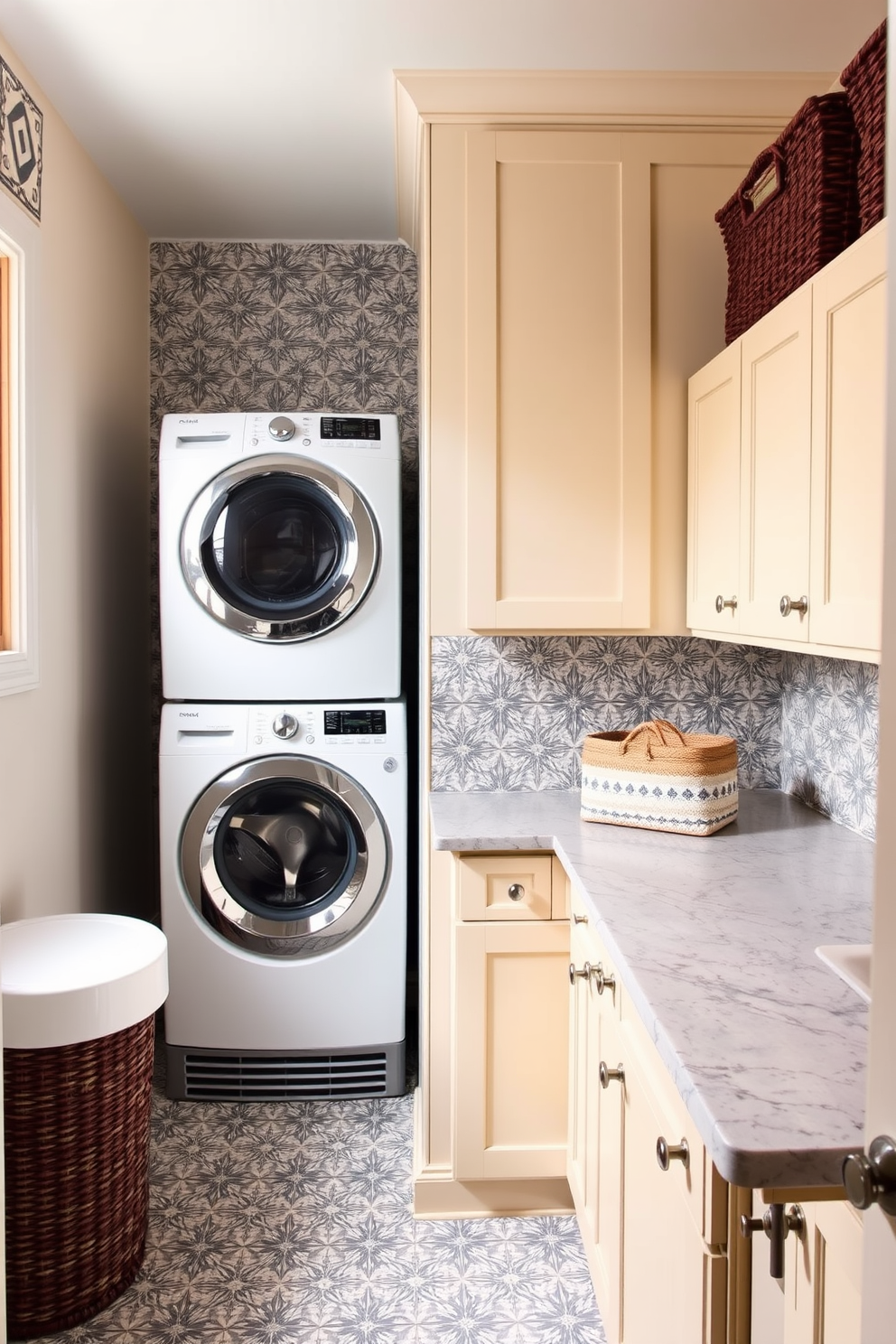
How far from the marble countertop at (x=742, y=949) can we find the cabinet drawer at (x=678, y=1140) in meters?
0.09

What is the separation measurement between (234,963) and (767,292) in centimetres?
201

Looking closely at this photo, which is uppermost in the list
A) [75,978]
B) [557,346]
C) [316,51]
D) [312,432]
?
[316,51]

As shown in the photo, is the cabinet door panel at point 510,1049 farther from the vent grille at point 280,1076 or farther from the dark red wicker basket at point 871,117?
the dark red wicker basket at point 871,117

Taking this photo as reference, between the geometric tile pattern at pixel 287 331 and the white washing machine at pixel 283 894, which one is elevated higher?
the geometric tile pattern at pixel 287 331

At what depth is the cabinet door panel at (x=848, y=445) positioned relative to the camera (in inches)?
50.9

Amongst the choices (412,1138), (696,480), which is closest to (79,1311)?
(412,1138)

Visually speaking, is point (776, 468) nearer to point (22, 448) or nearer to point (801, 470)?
point (801, 470)

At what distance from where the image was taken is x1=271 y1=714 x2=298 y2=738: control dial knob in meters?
2.52

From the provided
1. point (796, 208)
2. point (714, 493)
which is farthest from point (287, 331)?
point (796, 208)

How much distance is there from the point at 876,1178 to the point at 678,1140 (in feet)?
1.85

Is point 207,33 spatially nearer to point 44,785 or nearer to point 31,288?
point 31,288

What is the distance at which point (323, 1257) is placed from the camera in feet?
6.57

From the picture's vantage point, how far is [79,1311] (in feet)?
5.94

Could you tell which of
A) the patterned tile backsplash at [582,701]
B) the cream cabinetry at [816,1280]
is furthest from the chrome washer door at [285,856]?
the cream cabinetry at [816,1280]
